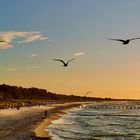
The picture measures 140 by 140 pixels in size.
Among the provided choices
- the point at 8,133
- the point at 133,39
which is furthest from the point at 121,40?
the point at 8,133

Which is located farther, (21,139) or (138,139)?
(138,139)

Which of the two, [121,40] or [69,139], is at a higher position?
[121,40]

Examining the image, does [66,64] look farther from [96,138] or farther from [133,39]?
[133,39]

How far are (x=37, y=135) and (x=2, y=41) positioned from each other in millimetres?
15632

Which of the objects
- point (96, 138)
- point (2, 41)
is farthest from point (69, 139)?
point (2, 41)

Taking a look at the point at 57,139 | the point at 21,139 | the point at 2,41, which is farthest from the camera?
the point at 57,139

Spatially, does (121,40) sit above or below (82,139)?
above

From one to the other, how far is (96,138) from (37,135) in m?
7.58

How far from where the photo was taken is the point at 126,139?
157 feet

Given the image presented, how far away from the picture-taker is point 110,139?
4722cm

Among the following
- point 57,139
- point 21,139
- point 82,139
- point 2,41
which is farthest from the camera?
point 82,139

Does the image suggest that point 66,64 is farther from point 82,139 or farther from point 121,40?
point 121,40

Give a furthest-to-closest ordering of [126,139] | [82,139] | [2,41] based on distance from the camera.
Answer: [126,139] < [82,139] < [2,41]

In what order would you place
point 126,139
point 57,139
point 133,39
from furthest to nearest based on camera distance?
point 126,139 → point 57,139 → point 133,39
